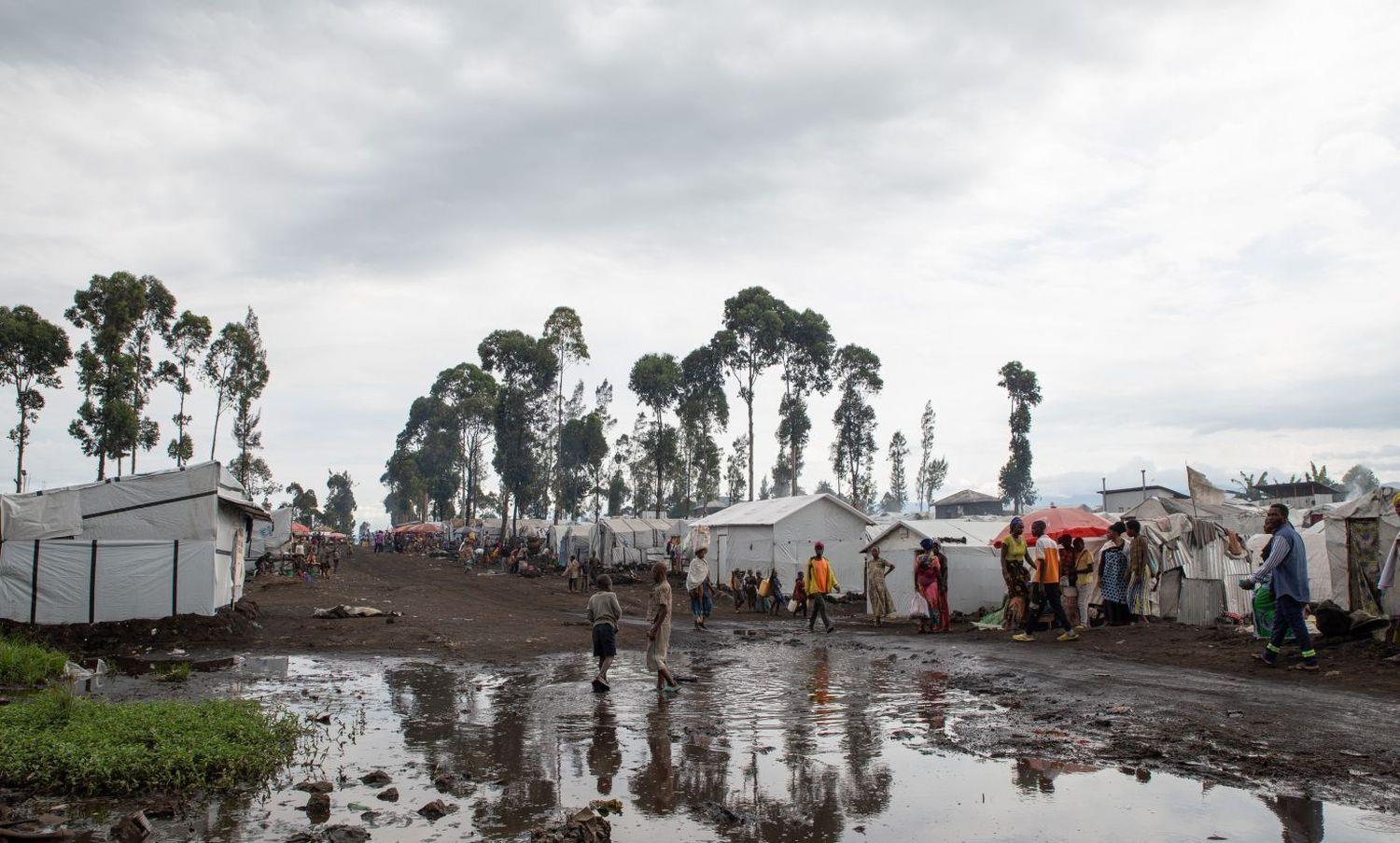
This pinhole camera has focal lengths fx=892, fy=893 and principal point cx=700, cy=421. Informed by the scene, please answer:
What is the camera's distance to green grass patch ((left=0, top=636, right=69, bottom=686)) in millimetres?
10602

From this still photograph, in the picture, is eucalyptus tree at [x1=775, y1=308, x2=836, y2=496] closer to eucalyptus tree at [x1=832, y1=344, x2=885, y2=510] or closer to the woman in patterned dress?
eucalyptus tree at [x1=832, y1=344, x2=885, y2=510]

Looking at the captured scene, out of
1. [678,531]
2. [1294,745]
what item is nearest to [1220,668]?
[1294,745]

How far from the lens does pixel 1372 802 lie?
5.60m

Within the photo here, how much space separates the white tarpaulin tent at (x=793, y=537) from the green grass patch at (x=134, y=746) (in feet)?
74.6

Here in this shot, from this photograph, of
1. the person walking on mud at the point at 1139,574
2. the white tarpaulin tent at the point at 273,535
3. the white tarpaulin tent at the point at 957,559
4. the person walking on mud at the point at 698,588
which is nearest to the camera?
the person walking on mud at the point at 1139,574

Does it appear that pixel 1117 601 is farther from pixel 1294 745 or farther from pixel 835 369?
pixel 835 369

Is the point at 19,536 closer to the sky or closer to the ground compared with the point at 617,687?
closer to the sky

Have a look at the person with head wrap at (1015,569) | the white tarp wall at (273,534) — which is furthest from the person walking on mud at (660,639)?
the white tarp wall at (273,534)

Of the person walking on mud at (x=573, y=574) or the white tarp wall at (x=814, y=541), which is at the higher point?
the white tarp wall at (x=814, y=541)

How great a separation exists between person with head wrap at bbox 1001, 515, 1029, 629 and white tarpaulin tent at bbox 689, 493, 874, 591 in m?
12.1

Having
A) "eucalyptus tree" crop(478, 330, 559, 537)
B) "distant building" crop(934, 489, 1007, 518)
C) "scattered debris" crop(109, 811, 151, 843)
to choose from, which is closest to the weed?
"scattered debris" crop(109, 811, 151, 843)

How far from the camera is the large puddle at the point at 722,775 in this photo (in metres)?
5.44

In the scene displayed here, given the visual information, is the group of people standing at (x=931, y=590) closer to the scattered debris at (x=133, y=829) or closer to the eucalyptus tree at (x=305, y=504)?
the scattered debris at (x=133, y=829)

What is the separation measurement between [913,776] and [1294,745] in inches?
121
